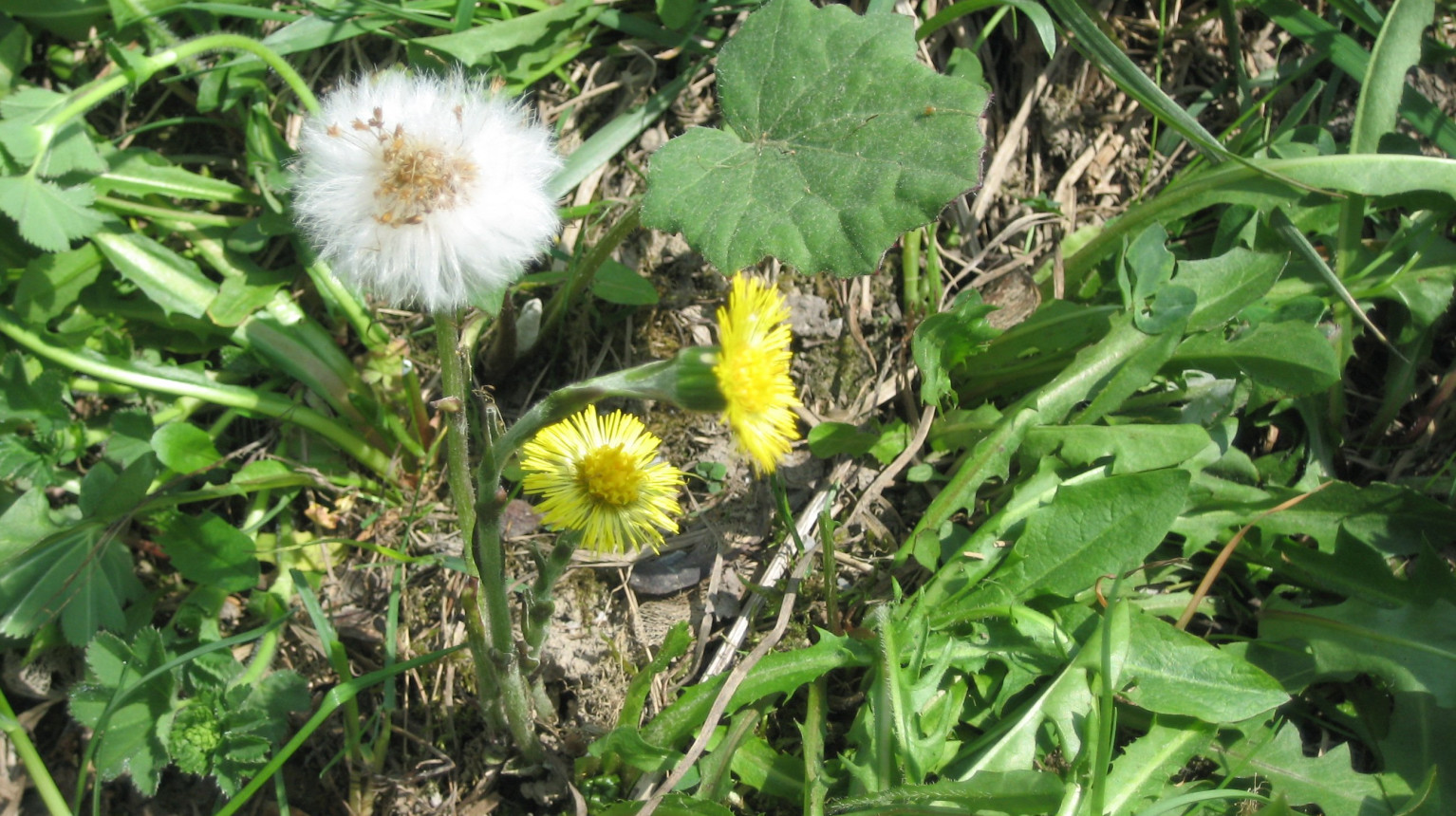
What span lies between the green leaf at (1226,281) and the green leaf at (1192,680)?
756 millimetres

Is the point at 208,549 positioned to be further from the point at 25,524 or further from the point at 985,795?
the point at 985,795

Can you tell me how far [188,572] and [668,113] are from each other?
5.51ft

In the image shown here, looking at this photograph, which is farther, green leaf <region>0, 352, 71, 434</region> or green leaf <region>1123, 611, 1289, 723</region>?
green leaf <region>0, 352, 71, 434</region>

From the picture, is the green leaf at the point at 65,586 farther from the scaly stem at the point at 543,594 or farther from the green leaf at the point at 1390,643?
the green leaf at the point at 1390,643

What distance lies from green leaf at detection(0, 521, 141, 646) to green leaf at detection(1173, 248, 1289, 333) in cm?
266

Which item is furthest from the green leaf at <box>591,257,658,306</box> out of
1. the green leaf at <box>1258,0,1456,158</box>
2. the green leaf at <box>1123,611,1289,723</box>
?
the green leaf at <box>1258,0,1456,158</box>

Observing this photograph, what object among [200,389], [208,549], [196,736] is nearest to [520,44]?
[200,389]

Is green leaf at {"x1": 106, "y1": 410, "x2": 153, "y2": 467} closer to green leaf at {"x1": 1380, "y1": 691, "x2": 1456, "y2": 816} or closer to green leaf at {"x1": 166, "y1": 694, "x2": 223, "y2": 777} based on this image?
green leaf at {"x1": 166, "y1": 694, "x2": 223, "y2": 777}

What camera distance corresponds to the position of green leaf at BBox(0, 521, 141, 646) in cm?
218

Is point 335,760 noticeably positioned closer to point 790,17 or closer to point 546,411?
point 546,411

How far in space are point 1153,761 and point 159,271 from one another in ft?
8.70

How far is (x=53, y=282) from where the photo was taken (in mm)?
2355

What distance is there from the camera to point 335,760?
203 cm

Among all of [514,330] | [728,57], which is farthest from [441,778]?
[728,57]
